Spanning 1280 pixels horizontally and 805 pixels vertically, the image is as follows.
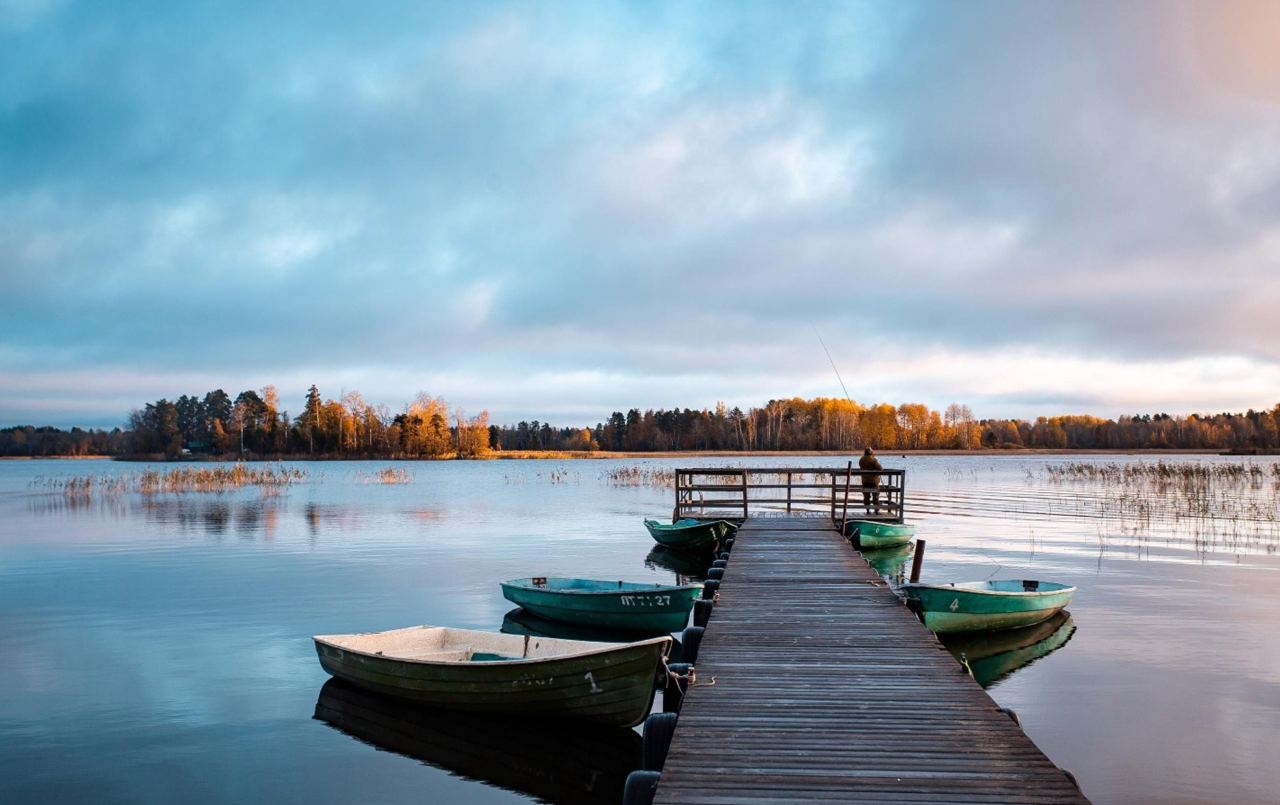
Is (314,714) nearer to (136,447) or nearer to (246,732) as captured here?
(246,732)

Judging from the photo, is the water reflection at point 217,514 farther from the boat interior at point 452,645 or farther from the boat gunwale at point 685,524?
the boat interior at point 452,645

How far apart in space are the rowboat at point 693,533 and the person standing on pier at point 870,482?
4508 millimetres

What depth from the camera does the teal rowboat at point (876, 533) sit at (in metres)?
23.7

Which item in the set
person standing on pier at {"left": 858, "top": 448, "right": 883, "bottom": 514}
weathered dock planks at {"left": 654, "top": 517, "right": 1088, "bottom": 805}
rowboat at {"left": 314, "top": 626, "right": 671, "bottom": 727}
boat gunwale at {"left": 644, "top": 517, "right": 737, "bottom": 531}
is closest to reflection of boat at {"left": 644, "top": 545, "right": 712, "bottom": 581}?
boat gunwale at {"left": 644, "top": 517, "right": 737, "bottom": 531}

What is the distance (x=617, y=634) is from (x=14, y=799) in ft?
30.1

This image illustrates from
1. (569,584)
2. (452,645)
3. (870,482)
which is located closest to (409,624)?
(569,584)

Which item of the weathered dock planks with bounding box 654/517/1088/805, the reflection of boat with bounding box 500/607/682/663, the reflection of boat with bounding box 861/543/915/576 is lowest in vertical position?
the reflection of boat with bounding box 500/607/682/663

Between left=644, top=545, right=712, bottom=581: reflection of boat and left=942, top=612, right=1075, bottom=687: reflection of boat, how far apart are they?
9091 mm

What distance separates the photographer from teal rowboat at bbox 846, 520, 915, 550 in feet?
77.8

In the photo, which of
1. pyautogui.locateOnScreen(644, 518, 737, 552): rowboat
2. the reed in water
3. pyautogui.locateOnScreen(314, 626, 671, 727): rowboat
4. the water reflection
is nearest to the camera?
pyautogui.locateOnScreen(314, 626, 671, 727): rowboat

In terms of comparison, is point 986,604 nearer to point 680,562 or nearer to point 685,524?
point 685,524

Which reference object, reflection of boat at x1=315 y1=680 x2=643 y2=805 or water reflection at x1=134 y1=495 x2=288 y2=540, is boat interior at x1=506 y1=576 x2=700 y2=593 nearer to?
reflection of boat at x1=315 y1=680 x2=643 y2=805

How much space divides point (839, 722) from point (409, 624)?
12.4 m

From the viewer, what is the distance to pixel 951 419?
18725 cm
